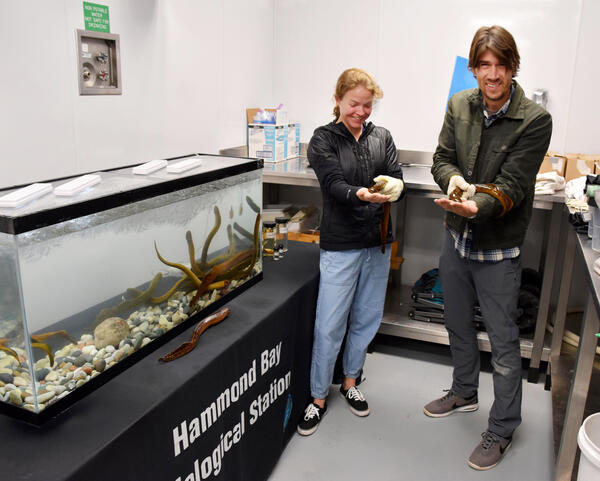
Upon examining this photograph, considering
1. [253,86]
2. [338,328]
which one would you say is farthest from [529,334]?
[253,86]

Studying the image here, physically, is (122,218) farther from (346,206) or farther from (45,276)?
(346,206)

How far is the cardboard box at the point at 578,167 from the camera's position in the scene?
2.92 metres

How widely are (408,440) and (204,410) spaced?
1.24 m

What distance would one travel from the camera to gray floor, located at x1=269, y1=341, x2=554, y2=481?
7.44 ft

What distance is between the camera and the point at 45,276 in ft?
3.93

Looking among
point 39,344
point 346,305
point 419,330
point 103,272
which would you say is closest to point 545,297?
point 419,330

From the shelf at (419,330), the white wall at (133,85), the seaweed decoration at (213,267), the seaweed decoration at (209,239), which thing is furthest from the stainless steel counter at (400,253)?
the seaweed decoration at (209,239)

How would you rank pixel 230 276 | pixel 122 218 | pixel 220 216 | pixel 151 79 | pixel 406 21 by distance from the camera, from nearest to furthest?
1. pixel 122 218
2. pixel 220 216
3. pixel 230 276
4. pixel 151 79
5. pixel 406 21

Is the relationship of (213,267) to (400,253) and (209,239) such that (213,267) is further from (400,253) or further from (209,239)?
(400,253)

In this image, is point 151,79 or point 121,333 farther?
point 151,79

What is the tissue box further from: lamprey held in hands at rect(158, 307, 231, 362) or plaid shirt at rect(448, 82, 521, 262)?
lamprey held in hands at rect(158, 307, 231, 362)

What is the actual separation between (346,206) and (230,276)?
2.06ft

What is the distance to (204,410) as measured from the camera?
5.19ft

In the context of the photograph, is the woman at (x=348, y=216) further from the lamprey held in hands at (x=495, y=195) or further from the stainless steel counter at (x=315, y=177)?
the stainless steel counter at (x=315, y=177)
